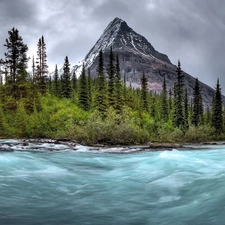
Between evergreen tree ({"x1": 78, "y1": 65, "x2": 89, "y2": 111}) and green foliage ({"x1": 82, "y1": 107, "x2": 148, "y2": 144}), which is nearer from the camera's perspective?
green foliage ({"x1": 82, "y1": 107, "x2": 148, "y2": 144})

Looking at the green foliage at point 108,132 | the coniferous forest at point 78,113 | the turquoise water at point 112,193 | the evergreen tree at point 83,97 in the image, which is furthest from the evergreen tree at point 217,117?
the turquoise water at point 112,193

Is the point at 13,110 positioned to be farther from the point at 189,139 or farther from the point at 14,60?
the point at 189,139

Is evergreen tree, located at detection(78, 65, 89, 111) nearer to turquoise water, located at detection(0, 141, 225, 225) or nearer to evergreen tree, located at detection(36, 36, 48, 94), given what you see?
→ evergreen tree, located at detection(36, 36, 48, 94)

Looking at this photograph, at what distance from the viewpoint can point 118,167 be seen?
19.5 m

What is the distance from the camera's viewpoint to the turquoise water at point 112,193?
28.5 ft

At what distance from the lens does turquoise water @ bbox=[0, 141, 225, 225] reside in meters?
8.70

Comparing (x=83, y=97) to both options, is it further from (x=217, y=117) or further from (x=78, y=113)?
(x=217, y=117)

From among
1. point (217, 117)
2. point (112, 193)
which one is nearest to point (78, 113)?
point (217, 117)

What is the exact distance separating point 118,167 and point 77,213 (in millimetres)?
10633

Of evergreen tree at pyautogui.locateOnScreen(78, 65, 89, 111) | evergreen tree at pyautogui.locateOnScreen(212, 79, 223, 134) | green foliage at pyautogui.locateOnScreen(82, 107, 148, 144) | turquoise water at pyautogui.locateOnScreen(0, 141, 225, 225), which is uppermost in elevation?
evergreen tree at pyautogui.locateOnScreen(78, 65, 89, 111)

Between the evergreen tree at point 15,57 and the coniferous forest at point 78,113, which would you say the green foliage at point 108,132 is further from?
the evergreen tree at point 15,57

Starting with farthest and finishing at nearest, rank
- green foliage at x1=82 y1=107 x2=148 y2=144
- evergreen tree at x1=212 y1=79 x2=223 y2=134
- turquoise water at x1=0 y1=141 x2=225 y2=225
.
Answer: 1. evergreen tree at x1=212 y1=79 x2=223 y2=134
2. green foliage at x1=82 y1=107 x2=148 y2=144
3. turquoise water at x1=0 y1=141 x2=225 y2=225

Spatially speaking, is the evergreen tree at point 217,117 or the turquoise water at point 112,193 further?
the evergreen tree at point 217,117

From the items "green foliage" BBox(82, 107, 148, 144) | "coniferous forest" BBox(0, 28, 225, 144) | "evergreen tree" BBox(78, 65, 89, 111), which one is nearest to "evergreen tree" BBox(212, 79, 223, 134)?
"coniferous forest" BBox(0, 28, 225, 144)
